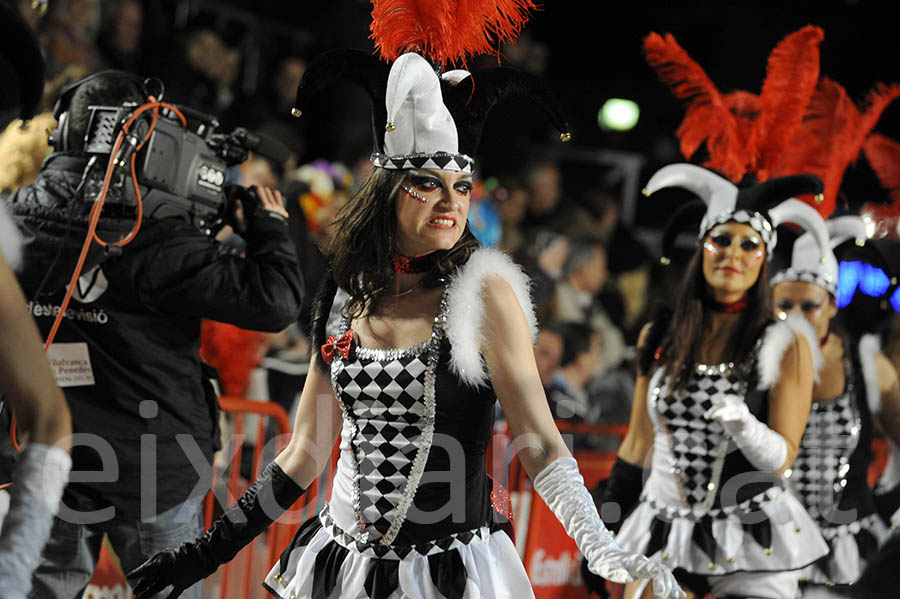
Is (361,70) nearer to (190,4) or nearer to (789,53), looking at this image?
(789,53)

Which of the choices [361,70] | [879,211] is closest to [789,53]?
[879,211]

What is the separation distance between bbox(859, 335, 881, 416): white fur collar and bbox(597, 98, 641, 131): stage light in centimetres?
583

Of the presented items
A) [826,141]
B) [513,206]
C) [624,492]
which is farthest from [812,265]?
[513,206]

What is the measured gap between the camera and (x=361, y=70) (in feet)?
10.1

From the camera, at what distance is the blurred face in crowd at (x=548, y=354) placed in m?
6.65

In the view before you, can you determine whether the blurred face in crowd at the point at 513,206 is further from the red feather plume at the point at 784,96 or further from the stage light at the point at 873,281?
the red feather plume at the point at 784,96

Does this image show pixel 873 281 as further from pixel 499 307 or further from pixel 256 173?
pixel 499 307

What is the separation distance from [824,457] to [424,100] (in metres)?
3.18

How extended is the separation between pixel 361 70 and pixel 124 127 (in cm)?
90

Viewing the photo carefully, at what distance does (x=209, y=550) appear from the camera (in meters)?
2.96

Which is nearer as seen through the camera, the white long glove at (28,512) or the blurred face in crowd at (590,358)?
the white long glove at (28,512)

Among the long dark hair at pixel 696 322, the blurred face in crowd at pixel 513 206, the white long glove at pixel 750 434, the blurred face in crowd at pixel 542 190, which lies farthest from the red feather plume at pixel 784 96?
the blurred face in crowd at pixel 542 190

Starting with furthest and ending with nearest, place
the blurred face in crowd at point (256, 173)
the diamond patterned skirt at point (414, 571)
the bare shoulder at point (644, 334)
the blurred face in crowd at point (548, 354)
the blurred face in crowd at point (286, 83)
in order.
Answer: the blurred face in crowd at point (286, 83), the blurred face in crowd at point (548, 354), the blurred face in crowd at point (256, 173), the bare shoulder at point (644, 334), the diamond patterned skirt at point (414, 571)

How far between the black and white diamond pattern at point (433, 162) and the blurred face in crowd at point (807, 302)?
2.69 m
